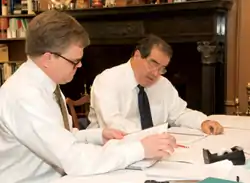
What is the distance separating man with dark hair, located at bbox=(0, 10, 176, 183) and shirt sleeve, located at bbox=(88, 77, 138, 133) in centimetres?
68

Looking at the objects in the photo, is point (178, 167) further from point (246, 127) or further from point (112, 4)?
point (112, 4)

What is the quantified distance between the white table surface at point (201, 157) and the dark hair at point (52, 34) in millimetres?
480

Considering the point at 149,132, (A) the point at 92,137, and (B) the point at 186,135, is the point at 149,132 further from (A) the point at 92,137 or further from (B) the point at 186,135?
(B) the point at 186,135

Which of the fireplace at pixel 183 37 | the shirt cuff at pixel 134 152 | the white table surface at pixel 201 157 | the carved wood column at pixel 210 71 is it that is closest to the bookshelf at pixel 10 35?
the fireplace at pixel 183 37

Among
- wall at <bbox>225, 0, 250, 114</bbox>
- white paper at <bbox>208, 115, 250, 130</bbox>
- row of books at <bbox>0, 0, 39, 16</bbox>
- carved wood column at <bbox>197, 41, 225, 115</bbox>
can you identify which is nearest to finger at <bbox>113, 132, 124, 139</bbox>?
white paper at <bbox>208, 115, 250, 130</bbox>

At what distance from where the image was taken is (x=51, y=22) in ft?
5.24

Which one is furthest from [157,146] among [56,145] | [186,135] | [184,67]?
[184,67]

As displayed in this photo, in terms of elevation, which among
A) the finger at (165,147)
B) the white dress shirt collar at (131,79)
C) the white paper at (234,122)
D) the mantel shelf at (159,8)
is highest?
the mantel shelf at (159,8)

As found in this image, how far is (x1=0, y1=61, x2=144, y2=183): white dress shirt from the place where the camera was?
1.51 m

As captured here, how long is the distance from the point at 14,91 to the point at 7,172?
31 centimetres

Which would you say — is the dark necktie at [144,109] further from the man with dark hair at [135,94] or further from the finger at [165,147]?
the finger at [165,147]

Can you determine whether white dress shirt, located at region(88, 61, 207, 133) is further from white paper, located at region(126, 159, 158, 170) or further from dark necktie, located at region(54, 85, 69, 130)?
white paper, located at region(126, 159, 158, 170)

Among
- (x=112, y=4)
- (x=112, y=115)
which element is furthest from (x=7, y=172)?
(x=112, y=4)

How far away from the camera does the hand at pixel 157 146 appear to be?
1587 millimetres
